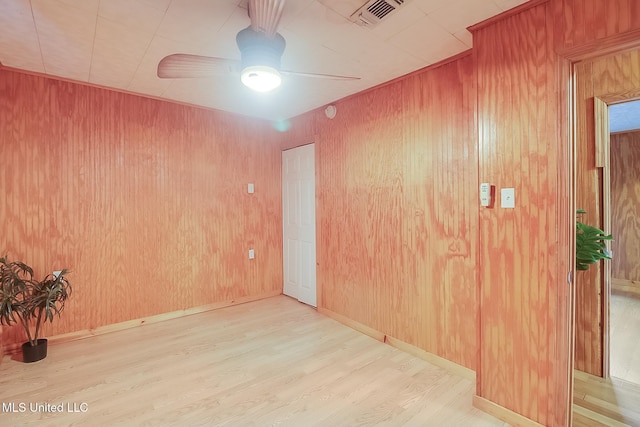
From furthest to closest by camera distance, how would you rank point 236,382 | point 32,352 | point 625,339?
1. point 625,339
2. point 32,352
3. point 236,382

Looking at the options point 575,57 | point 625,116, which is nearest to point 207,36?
point 575,57

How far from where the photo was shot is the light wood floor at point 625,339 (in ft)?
7.53

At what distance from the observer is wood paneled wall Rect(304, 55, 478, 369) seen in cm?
226

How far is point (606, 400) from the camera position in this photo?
196 cm

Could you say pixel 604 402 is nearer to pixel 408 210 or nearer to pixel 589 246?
pixel 589 246

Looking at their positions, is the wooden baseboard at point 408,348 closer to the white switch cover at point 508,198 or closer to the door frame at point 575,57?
the door frame at point 575,57

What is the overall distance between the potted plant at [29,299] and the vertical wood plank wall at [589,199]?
164 inches

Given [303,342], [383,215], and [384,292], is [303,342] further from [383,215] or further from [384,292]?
[383,215]

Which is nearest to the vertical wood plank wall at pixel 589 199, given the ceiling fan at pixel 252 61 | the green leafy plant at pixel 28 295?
the ceiling fan at pixel 252 61

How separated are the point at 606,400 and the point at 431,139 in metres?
2.13

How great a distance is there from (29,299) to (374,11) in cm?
329

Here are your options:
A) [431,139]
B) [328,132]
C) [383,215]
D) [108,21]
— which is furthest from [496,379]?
[108,21]

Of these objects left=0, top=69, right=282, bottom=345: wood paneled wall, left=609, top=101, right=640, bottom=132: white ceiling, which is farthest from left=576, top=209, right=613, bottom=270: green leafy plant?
left=0, top=69, right=282, bottom=345: wood paneled wall

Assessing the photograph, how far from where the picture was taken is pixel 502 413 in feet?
5.90
